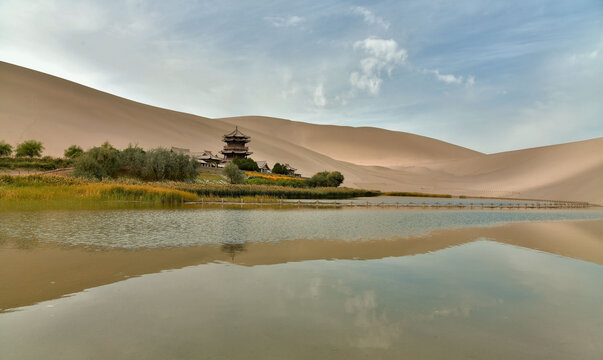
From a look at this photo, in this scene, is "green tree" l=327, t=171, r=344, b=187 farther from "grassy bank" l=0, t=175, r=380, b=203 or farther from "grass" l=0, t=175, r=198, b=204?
"grass" l=0, t=175, r=198, b=204

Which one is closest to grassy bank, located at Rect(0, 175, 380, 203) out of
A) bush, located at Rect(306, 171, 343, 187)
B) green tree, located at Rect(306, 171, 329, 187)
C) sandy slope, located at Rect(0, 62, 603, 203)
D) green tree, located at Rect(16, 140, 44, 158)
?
green tree, located at Rect(306, 171, 329, 187)

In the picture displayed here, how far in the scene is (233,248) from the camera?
1053cm

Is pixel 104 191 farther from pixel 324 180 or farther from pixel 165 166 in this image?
pixel 324 180

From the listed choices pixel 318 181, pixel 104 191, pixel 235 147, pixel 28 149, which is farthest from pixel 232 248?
pixel 235 147

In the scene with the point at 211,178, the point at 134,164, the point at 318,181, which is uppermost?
the point at 134,164

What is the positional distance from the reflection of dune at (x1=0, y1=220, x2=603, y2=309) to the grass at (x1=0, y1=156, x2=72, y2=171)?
39446 millimetres

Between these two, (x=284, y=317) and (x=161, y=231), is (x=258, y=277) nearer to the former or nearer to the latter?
(x=284, y=317)

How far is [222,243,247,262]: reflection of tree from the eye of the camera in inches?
391

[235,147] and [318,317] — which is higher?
[235,147]

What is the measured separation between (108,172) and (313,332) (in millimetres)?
41050

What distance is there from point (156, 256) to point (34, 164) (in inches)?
1701

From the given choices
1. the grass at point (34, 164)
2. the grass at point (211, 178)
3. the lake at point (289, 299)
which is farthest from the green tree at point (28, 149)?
the lake at point (289, 299)

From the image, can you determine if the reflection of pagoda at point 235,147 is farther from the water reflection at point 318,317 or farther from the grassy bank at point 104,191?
the water reflection at point 318,317

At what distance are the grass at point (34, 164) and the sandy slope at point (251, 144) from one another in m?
31.5
